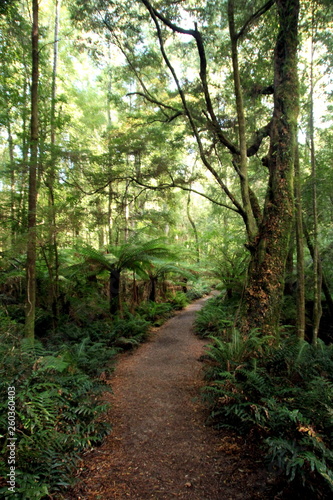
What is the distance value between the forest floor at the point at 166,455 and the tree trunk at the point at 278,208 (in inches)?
61.0

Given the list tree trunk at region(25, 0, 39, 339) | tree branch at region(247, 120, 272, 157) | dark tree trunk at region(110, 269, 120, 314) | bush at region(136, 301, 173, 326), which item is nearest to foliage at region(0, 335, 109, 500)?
tree trunk at region(25, 0, 39, 339)

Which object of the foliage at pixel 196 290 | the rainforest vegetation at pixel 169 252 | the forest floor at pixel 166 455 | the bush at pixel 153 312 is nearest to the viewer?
the forest floor at pixel 166 455

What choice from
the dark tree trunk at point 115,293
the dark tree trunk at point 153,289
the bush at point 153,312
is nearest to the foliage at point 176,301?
the dark tree trunk at point 153,289

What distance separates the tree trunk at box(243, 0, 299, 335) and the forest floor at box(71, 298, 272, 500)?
155 cm

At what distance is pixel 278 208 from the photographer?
393cm

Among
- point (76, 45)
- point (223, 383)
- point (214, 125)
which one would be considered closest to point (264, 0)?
point (214, 125)

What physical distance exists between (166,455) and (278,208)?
3706 millimetres

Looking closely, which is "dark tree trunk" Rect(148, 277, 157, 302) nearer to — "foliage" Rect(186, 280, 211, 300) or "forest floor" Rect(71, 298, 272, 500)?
"foliage" Rect(186, 280, 211, 300)

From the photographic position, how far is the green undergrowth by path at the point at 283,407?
64.4 inches

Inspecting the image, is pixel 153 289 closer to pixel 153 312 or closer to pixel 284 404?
pixel 153 312

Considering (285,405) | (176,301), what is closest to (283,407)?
(285,405)

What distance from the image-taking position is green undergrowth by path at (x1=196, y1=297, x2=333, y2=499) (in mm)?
1636

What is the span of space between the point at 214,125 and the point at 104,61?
3.23m

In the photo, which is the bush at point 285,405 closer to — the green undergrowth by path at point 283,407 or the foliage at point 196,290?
the green undergrowth by path at point 283,407
